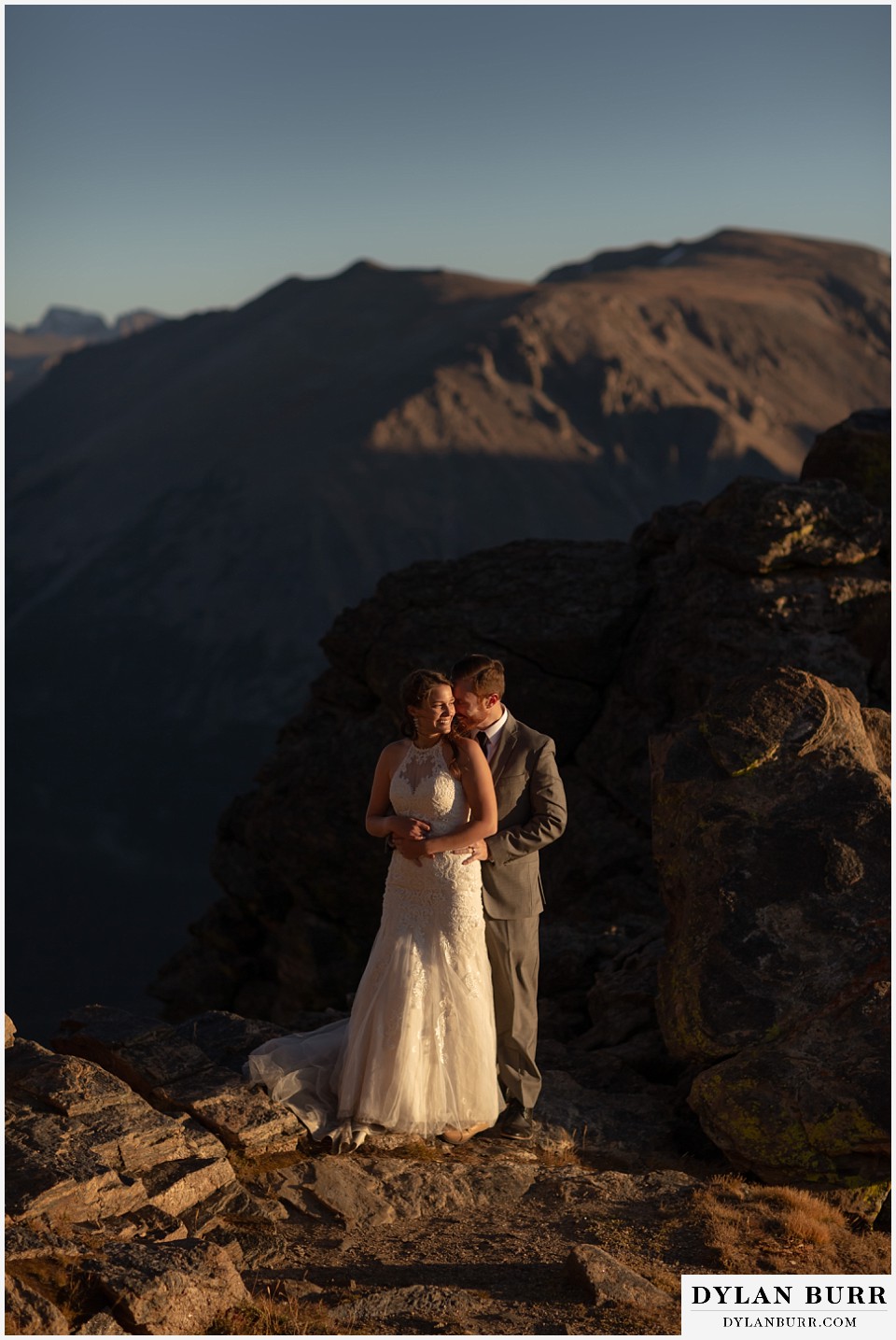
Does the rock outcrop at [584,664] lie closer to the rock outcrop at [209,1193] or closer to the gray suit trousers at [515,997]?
the gray suit trousers at [515,997]

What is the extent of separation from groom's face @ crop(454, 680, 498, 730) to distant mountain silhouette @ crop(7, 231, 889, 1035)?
150 ft

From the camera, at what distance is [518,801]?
276 inches

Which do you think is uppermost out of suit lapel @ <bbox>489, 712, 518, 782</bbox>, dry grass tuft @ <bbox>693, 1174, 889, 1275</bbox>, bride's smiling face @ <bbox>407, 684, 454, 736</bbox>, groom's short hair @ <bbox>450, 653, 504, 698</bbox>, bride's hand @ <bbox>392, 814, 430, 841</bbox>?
groom's short hair @ <bbox>450, 653, 504, 698</bbox>

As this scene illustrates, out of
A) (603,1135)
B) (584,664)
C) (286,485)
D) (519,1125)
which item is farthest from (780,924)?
(286,485)

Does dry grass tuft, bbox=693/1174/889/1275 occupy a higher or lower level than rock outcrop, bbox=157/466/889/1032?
lower

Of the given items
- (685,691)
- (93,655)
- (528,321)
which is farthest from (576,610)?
(528,321)

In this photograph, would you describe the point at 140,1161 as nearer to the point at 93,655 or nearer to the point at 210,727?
the point at 210,727

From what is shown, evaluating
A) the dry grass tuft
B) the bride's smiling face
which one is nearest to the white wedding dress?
the bride's smiling face

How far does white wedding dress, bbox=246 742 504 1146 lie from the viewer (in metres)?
6.63

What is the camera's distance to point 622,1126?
25.3 feet

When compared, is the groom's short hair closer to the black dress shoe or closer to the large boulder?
the large boulder

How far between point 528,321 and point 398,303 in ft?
58.8

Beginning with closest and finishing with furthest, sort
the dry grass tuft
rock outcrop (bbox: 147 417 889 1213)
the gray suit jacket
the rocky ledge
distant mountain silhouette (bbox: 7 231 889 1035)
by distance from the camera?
the rocky ledge < the dry grass tuft < the gray suit jacket < rock outcrop (bbox: 147 417 889 1213) < distant mountain silhouette (bbox: 7 231 889 1035)

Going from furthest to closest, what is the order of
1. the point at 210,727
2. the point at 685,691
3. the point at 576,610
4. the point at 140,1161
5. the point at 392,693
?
the point at 210,727
the point at 392,693
the point at 576,610
the point at 685,691
the point at 140,1161
